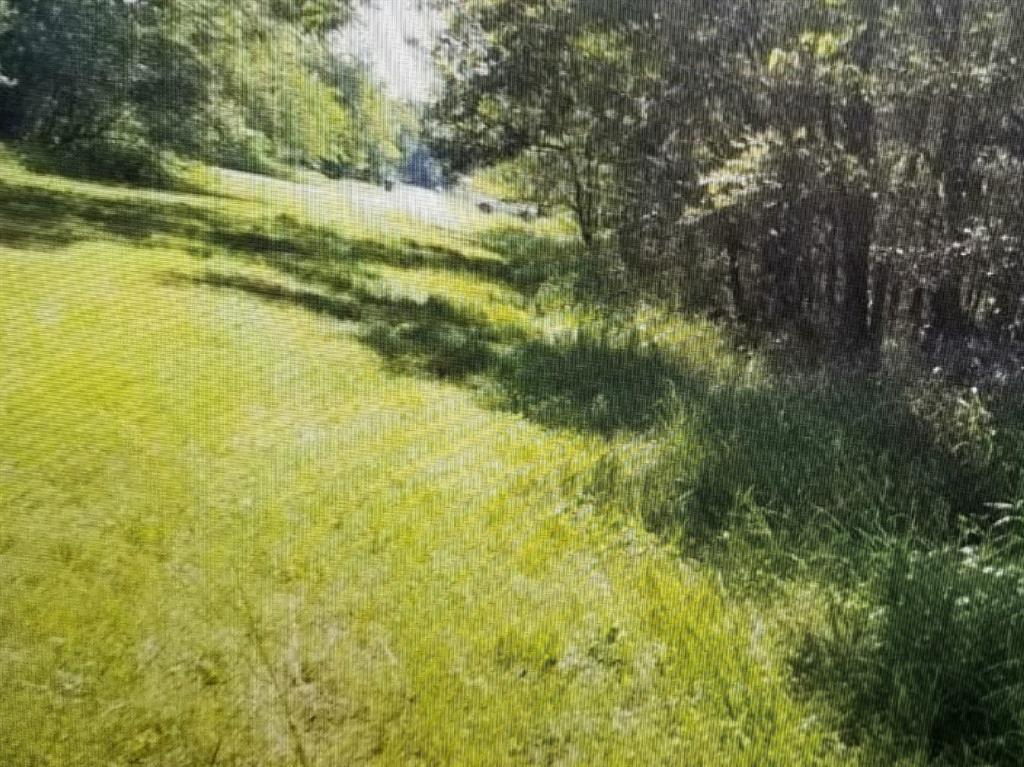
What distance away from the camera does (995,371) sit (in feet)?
6.37

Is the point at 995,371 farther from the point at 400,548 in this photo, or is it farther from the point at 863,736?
the point at 400,548

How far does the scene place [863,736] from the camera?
1.01 m

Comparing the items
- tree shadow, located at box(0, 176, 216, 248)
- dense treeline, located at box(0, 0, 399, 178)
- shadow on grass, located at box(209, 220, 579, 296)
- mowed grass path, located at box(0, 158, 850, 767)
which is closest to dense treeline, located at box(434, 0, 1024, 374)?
shadow on grass, located at box(209, 220, 579, 296)

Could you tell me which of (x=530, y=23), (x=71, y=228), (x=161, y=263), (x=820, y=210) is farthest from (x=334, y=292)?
(x=820, y=210)

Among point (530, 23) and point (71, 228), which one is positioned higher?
point (530, 23)

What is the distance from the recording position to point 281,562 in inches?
48.7

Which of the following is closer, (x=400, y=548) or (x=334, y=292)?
(x=400, y=548)

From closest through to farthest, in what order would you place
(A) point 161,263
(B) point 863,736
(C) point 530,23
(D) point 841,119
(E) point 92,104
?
1. (B) point 863,736
2. (E) point 92,104
3. (A) point 161,263
4. (D) point 841,119
5. (C) point 530,23

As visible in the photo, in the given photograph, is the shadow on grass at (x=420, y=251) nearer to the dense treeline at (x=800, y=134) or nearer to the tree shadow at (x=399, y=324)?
the tree shadow at (x=399, y=324)

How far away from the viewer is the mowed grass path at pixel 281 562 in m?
1.00

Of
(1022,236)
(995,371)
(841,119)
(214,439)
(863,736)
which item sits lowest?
(863,736)

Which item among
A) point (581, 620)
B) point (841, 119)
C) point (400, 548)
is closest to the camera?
point (581, 620)

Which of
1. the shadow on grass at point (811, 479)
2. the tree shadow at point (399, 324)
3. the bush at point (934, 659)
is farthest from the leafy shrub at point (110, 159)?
the bush at point (934, 659)

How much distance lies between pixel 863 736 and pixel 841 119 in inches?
69.6
